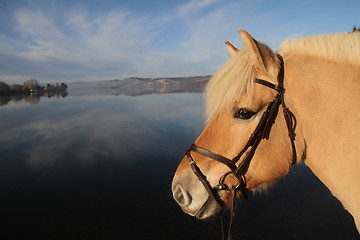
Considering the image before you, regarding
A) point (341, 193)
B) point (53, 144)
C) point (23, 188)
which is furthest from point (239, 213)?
point (53, 144)

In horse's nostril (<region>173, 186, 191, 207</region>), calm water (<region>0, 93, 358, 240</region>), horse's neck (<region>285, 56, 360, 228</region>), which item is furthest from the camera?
calm water (<region>0, 93, 358, 240</region>)

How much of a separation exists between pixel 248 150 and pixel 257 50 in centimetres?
84

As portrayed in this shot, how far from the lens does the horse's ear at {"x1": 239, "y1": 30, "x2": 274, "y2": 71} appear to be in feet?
4.78

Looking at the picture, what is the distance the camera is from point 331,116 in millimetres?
1473

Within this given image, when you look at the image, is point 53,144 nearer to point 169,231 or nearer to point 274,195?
point 169,231

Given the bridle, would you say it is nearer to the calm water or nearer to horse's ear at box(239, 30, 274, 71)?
horse's ear at box(239, 30, 274, 71)

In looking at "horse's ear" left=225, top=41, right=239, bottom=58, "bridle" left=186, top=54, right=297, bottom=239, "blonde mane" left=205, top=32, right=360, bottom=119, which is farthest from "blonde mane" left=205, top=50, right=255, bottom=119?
"horse's ear" left=225, top=41, right=239, bottom=58

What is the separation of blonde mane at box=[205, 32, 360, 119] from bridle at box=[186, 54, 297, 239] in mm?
134

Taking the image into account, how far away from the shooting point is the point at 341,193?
4.97 feet

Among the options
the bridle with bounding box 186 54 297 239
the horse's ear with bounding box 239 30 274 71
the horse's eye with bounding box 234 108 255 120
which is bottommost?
the bridle with bounding box 186 54 297 239

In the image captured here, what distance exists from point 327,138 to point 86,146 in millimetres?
18225

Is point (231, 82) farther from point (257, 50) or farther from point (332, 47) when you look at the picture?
point (332, 47)

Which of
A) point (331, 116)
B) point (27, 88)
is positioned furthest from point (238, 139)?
point (27, 88)

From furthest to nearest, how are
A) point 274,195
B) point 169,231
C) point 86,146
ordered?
point 86,146, point 274,195, point 169,231
